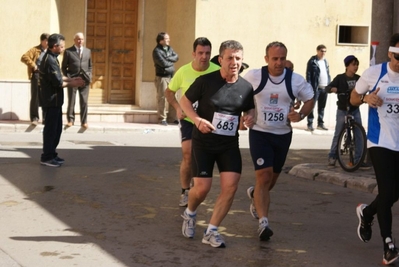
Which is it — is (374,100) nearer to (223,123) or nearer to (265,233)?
(223,123)

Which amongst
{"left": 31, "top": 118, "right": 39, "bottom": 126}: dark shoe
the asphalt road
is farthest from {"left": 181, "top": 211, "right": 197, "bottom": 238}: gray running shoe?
{"left": 31, "top": 118, "right": 39, "bottom": 126}: dark shoe

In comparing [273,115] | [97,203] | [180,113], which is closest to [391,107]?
[273,115]

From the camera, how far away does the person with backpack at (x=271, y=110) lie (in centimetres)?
907

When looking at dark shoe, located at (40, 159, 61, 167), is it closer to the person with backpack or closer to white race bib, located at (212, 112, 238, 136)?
the person with backpack

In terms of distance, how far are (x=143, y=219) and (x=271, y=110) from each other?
1.77 meters

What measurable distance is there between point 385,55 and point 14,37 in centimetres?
1022

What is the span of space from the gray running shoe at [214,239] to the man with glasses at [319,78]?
1389cm

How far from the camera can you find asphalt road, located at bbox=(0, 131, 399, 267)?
807 centimetres

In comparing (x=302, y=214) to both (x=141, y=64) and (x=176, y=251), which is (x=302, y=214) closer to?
(x=176, y=251)

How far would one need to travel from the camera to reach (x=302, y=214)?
1048 cm

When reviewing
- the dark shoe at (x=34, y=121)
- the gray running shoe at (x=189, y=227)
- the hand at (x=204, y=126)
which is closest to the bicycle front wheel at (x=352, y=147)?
the gray running shoe at (x=189, y=227)

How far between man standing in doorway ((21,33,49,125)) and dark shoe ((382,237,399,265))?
13784 mm

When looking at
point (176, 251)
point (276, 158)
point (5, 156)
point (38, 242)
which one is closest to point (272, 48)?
point (276, 158)

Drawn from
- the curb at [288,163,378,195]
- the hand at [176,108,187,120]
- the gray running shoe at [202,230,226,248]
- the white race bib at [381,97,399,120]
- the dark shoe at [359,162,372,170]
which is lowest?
the curb at [288,163,378,195]
